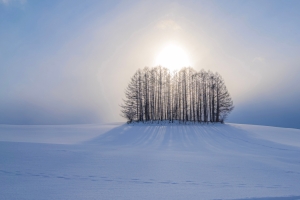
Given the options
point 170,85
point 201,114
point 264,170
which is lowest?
point 264,170

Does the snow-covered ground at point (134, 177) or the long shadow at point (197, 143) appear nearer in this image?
the snow-covered ground at point (134, 177)

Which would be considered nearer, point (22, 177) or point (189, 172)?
point (22, 177)

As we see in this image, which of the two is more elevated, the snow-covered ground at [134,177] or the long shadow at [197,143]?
the snow-covered ground at [134,177]

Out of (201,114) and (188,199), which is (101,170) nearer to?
(188,199)

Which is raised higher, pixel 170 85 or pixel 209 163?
pixel 170 85

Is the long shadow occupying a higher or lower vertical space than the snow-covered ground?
lower

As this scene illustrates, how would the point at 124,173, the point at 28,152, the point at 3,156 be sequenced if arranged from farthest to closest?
the point at 28,152 → the point at 3,156 → the point at 124,173

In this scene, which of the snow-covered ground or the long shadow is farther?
the long shadow

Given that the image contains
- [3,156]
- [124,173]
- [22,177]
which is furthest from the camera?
[3,156]

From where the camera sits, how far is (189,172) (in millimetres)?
7617

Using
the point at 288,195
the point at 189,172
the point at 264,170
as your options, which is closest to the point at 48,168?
the point at 189,172

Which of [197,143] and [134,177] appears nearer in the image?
[134,177]

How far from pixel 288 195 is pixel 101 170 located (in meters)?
5.72

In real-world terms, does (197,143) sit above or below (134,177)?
below
